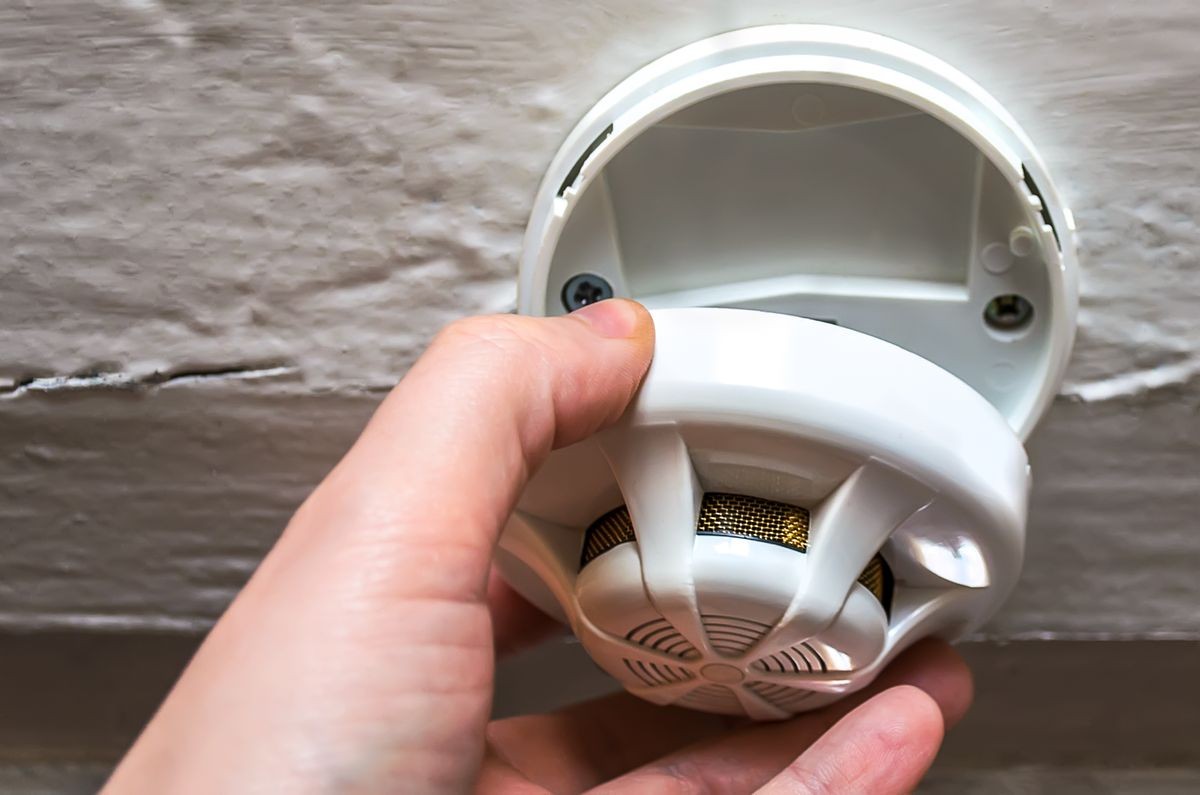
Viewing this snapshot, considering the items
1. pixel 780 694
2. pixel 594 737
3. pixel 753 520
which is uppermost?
pixel 753 520

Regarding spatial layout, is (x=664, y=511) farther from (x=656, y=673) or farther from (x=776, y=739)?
(x=776, y=739)

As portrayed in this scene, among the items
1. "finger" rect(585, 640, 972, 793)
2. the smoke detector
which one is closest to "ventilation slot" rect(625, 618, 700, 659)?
the smoke detector

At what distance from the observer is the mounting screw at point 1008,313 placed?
403 millimetres

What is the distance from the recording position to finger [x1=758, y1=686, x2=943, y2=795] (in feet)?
1.24

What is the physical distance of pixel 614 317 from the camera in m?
0.34

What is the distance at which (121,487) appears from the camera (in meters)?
0.51

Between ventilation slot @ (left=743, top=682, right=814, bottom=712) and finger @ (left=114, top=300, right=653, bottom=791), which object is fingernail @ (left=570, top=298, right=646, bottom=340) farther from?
ventilation slot @ (left=743, top=682, right=814, bottom=712)

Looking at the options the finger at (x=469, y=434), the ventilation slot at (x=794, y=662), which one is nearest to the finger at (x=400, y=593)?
the finger at (x=469, y=434)

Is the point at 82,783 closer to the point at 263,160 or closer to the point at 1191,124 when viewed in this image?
the point at 263,160

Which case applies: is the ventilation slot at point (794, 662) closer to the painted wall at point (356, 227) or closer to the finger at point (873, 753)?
the finger at point (873, 753)

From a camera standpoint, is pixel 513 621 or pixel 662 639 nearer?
pixel 662 639

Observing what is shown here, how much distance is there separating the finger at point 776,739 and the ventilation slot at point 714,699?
0.05 m

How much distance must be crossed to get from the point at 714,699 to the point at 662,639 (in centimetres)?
7

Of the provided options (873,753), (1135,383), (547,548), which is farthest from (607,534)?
(1135,383)
